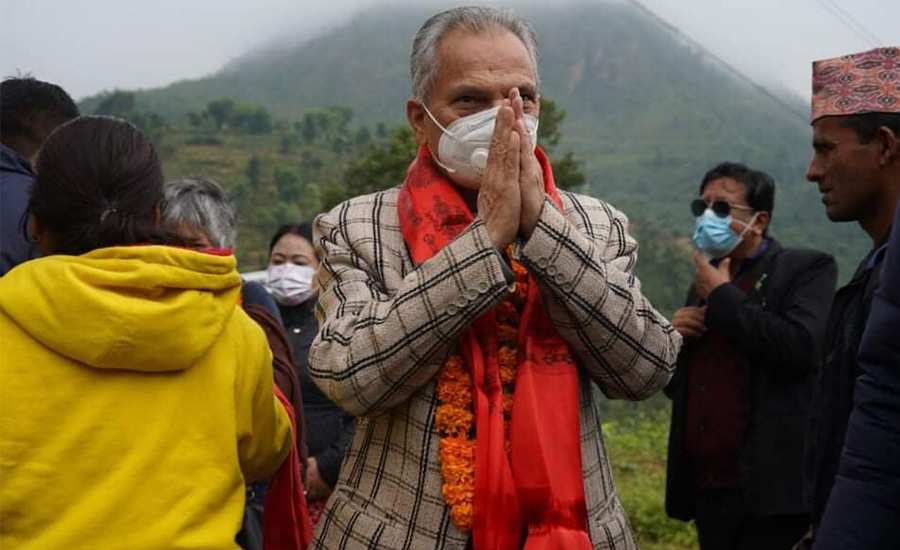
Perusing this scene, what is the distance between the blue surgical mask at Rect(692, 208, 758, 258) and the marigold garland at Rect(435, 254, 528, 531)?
2310 millimetres

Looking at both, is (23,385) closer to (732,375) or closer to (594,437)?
(594,437)

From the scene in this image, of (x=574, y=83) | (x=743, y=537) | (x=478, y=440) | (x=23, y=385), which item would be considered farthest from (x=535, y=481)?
(x=574, y=83)

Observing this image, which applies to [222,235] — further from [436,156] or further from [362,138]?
[362,138]

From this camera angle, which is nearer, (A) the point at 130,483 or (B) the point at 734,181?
(A) the point at 130,483

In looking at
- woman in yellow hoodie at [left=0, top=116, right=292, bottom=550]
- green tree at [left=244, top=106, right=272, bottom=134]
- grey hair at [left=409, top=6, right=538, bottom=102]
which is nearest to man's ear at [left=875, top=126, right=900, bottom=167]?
grey hair at [left=409, top=6, right=538, bottom=102]

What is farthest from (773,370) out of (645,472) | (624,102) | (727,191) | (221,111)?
(624,102)

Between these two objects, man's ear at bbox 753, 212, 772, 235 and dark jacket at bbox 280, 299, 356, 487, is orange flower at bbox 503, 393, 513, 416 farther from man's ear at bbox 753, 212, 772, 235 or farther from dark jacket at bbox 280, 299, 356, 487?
man's ear at bbox 753, 212, 772, 235

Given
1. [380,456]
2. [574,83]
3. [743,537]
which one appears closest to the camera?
[380,456]

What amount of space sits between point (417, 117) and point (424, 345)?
2.20 feet

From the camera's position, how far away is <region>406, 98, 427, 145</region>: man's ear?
8.18 feet

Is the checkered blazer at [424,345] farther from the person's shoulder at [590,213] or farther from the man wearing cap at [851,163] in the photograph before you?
the man wearing cap at [851,163]

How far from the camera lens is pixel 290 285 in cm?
477

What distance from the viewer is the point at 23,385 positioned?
205 centimetres

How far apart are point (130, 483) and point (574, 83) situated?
5781 centimetres
